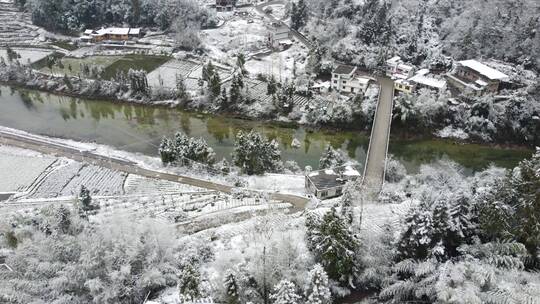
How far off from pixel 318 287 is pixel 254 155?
57.1ft

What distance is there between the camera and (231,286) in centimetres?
1911

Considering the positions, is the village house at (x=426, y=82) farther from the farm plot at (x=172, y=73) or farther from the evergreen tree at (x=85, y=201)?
the evergreen tree at (x=85, y=201)

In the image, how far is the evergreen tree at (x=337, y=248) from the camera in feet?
64.6

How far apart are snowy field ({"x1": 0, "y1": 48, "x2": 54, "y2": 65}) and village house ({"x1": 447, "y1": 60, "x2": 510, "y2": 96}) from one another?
53.0m

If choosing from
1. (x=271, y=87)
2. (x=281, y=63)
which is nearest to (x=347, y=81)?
(x=271, y=87)

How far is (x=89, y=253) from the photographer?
20469 millimetres

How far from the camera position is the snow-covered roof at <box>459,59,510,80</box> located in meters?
43.1

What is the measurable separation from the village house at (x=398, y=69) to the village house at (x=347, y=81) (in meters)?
3.55

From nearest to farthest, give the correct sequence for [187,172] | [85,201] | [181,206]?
[85,201] < [181,206] < [187,172]

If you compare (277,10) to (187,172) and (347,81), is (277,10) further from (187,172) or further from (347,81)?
(187,172)

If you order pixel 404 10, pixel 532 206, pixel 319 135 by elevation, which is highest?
pixel 404 10

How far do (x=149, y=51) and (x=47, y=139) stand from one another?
23095mm

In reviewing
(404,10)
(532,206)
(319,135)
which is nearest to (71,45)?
(319,135)

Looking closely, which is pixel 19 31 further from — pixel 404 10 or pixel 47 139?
pixel 404 10
